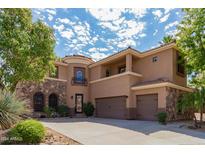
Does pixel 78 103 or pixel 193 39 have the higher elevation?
pixel 193 39

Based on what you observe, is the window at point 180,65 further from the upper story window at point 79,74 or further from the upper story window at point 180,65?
the upper story window at point 79,74

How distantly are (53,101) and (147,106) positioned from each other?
10.5 m

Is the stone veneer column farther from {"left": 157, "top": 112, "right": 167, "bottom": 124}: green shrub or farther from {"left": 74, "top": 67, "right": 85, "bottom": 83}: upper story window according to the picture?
{"left": 74, "top": 67, "right": 85, "bottom": 83}: upper story window

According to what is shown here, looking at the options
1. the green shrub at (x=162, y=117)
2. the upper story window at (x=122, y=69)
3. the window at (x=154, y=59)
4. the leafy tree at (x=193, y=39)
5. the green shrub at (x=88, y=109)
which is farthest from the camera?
the green shrub at (x=88, y=109)

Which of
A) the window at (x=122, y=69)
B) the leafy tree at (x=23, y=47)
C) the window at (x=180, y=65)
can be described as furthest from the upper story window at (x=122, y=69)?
the leafy tree at (x=23, y=47)

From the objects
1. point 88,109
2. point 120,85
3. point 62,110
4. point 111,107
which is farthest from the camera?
point 88,109

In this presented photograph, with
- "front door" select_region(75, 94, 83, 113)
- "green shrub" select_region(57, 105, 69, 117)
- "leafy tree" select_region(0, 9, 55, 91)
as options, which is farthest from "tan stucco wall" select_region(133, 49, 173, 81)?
"leafy tree" select_region(0, 9, 55, 91)

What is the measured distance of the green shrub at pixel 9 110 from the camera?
10.4 metres

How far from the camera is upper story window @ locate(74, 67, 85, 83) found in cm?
2605

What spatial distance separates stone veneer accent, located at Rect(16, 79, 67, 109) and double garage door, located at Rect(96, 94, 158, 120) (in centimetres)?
407

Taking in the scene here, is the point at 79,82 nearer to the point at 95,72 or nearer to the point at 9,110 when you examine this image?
the point at 95,72

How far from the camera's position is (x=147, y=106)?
19844 millimetres

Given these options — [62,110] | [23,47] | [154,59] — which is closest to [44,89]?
[62,110]
